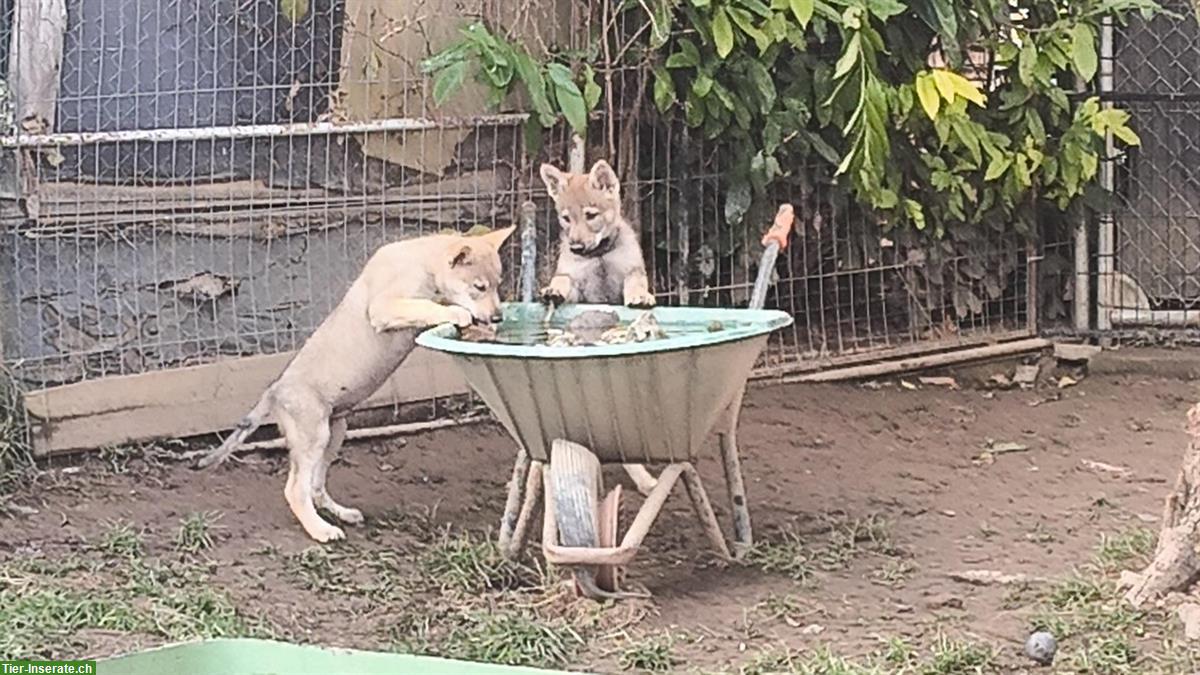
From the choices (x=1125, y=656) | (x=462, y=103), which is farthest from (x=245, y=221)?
(x=1125, y=656)

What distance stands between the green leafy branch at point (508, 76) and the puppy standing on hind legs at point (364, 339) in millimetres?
763

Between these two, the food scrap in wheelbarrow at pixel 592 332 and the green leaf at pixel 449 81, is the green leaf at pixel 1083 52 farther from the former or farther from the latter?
the food scrap in wheelbarrow at pixel 592 332

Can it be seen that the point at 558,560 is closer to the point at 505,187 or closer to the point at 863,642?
the point at 863,642

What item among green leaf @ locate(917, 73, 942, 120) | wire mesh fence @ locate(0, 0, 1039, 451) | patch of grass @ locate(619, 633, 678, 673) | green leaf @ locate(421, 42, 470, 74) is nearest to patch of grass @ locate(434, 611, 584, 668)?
patch of grass @ locate(619, 633, 678, 673)

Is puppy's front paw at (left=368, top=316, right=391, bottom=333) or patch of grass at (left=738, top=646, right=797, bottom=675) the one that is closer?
patch of grass at (left=738, top=646, right=797, bottom=675)

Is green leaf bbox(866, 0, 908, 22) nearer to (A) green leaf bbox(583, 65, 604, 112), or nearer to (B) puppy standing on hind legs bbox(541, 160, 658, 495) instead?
(A) green leaf bbox(583, 65, 604, 112)

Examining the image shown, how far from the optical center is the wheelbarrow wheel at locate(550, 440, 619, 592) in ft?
15.3

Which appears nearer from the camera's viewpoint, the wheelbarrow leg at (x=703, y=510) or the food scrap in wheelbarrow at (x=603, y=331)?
the food scrap in wheelbarrow at (x=603, y=331)

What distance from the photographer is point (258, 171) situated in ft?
21.7

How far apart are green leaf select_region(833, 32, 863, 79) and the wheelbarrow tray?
181 centimetres

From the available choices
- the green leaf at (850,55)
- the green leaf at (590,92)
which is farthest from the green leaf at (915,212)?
the green leaf at (590,92)

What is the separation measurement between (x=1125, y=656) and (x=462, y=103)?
147 inches

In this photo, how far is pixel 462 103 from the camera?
7.01 metres

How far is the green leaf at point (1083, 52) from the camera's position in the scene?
7.42 m
